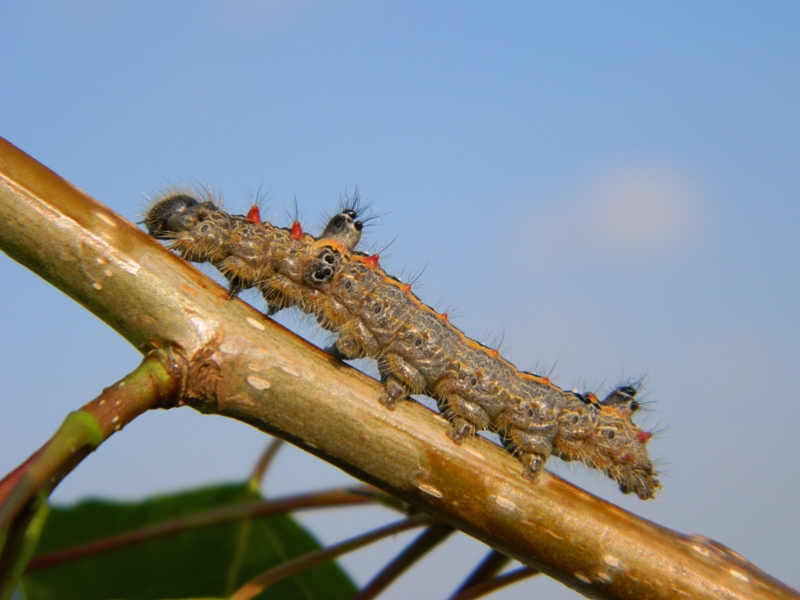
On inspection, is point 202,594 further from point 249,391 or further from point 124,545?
point 249,391

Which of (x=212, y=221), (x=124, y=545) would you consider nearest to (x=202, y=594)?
(x=124, y=545)

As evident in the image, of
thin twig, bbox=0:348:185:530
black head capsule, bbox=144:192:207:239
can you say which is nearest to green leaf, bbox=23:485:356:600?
black head capsule, bbox=144:192:207:239

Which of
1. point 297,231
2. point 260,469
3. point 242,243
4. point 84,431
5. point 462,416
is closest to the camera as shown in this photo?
point 84,431

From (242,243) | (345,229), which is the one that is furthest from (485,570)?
(242,243)

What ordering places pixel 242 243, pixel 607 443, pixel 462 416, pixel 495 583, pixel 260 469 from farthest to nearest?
pixel 260 469, pixel 607 443, pixel 242 243, pixel 462 416, pixel 495 583

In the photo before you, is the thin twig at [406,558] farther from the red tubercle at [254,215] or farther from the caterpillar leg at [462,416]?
the red tubercle at [254,215]

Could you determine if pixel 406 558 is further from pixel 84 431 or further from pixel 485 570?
pixel 84 431

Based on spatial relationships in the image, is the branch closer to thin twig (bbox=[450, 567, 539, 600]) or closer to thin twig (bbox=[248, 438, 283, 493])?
thin twig (bbox=[450, 567, 539, 600])
